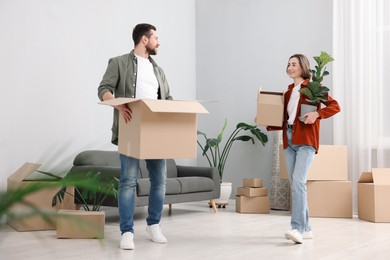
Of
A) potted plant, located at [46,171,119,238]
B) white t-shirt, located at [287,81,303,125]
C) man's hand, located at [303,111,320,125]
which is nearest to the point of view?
potted plant, located at [46,171,119,238]

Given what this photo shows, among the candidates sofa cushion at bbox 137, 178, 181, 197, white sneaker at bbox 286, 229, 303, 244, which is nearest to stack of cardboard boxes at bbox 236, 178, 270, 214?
sofa cushion at bbox 137, 178, 181, 197

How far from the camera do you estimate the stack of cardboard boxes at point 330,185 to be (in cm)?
457

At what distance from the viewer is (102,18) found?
4.96 meters

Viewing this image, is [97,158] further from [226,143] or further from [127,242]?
[226,143]

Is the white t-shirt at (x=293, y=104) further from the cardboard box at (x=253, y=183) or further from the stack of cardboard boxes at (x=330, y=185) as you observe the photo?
the cardboard box at (x=253, y=183)

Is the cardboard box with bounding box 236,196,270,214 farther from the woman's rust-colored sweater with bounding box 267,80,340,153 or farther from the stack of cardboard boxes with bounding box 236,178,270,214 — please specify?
the woman's rust-colored sweater with bounding box 267,80,340,153

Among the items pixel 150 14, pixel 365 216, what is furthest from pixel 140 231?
pixel 150 14

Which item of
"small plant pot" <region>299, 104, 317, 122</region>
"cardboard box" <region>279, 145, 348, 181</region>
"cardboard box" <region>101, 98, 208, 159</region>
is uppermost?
"small plant pot" <region>299, 104, 317, 122</region>

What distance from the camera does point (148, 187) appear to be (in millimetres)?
4168

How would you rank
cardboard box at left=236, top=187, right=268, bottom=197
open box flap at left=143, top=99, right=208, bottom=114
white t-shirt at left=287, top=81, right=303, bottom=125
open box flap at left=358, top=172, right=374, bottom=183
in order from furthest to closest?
cardboard box at left=236, top=187, right=268, bottom=197, open box flap at left=358, top=172, right=374, bottom=183, white t-shirt at left=287, top=81, right=303, bottom=125, open box flap at left=143, top=99, right=208, bottom=114

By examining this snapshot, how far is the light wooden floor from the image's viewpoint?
274 cm

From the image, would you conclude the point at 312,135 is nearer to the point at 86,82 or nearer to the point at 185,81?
the point at 86,82

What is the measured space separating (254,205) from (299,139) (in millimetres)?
2001

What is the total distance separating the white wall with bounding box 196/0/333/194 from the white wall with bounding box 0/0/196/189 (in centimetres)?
93
